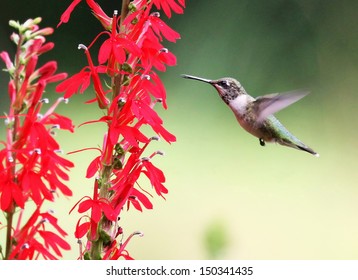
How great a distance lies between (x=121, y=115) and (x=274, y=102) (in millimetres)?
436

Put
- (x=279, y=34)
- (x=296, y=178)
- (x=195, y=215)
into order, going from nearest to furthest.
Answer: (x=195, y=215), (x=296, y=178), (x=279, y=34)

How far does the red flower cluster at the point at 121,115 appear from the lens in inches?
26.5

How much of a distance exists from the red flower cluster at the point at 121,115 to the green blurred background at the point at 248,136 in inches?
30.5

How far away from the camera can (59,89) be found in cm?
69

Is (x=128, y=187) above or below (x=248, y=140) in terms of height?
below

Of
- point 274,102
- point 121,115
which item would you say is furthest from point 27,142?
point 274,102

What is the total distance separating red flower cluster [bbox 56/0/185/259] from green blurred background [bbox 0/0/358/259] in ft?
2.54

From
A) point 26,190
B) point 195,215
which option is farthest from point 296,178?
point 26,190

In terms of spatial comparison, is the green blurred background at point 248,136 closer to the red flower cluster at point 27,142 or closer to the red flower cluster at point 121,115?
the red flower cluster at point 121,115

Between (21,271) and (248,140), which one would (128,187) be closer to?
(21,271)

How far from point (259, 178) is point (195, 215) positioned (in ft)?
0.76

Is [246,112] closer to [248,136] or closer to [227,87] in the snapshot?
[227,87]

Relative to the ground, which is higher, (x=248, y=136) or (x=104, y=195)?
(x=248, y=136)

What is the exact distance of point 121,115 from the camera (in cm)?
69
